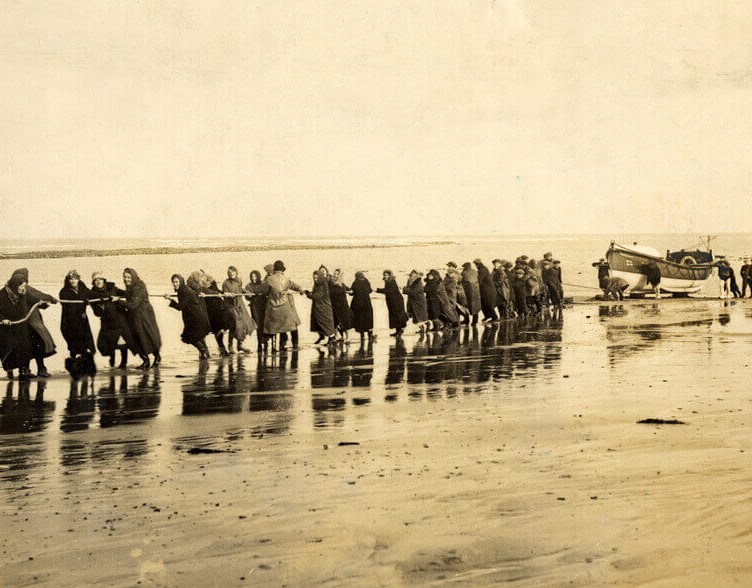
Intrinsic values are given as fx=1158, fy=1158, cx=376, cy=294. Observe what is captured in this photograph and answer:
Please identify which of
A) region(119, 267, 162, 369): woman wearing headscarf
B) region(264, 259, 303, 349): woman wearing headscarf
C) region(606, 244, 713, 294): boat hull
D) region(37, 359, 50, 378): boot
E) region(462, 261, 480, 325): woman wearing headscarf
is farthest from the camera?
region(606, 244, 713, 294): boat hull

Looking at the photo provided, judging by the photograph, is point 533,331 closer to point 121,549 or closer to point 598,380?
point 598,380

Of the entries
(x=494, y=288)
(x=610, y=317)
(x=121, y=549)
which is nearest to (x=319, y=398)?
(x=121, y=549)

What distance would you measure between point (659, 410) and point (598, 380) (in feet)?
9.70

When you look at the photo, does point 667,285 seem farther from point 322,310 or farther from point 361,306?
point 322,310

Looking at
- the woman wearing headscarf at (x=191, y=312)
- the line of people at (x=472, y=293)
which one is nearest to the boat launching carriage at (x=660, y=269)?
the line of people at (x=472, y=293)

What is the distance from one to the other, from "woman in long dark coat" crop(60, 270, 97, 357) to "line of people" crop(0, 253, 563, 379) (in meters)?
0.01

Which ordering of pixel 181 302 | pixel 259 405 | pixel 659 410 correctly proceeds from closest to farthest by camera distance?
pixel 659 410, pixel 259 405, pixel 181 302

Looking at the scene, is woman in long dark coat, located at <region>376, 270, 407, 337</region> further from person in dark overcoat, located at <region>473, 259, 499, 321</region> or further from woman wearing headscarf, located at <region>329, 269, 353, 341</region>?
person in dark overcoat, located at <region>473, 259, 499, 321</region>

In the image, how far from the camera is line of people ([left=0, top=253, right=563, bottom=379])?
1644cm

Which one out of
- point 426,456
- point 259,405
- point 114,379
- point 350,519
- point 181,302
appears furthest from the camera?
point 181,302

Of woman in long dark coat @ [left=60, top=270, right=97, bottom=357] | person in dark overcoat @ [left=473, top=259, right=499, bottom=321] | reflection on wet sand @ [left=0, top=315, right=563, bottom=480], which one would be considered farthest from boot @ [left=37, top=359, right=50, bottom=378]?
person in dark overcoat @ [left=473, top=259, right=499, bottom=321]

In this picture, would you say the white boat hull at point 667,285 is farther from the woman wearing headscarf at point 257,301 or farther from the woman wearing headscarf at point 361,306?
the woman wearing headscarf at point 257,301

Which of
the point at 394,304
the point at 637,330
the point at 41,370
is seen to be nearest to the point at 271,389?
the point at 41,370

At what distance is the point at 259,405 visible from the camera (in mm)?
13109
